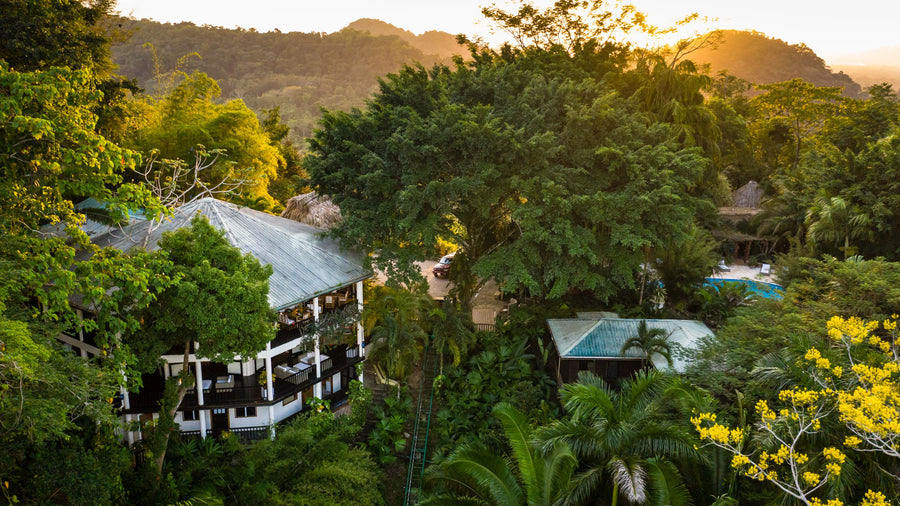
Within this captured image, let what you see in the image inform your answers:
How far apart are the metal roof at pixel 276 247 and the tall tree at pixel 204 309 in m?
2.45

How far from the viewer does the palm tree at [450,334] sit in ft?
65.9

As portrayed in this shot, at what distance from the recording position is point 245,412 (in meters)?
17.8

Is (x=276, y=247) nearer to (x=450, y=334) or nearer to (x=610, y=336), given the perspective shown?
(x=450, y=334)

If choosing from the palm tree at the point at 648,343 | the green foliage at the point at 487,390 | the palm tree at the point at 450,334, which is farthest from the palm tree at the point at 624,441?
the palm tree at the point at 450,334

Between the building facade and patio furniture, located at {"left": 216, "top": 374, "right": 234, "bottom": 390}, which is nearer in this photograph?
the building facade

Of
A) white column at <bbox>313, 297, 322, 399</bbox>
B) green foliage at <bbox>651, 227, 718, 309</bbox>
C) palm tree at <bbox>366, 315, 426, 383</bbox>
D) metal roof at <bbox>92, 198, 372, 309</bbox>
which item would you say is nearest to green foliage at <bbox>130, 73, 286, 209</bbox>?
metal roof at <bbox>92, 198, 372, 309</bbox>

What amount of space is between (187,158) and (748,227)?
37045 mm

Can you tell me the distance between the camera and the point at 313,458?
14805 mm

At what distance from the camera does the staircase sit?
16.5m

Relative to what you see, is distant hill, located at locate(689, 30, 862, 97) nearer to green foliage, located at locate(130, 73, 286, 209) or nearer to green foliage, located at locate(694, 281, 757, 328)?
green foliage, located at locate(694, 281, 757, 328)

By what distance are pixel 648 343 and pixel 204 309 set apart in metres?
14.1

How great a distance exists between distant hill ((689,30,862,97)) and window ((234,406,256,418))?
79488 mm

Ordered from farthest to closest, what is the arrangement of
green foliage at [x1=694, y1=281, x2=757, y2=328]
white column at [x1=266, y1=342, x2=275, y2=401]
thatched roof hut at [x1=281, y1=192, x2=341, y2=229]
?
thatched roof hut at [x1=281, y1=192, x2=341, y2=229]
green foliage at [x1=694, y1=281, x2=757, y2=328]
white column at [x1=266, y1=342, x2=275, y2=401]

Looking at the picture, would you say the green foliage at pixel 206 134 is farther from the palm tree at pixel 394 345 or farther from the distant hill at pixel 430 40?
the distant hill at pixel 430 40
